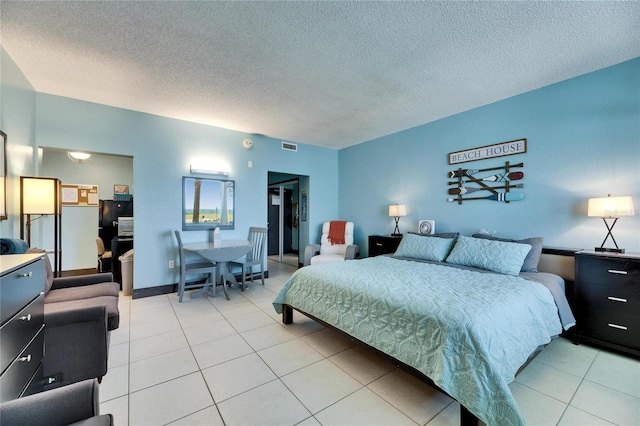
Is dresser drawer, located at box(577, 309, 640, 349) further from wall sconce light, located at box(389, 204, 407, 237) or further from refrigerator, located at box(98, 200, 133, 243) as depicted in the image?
refrigerator, located at box(98, 200, 133, 243)

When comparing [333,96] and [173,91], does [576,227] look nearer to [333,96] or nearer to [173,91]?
[333,96]

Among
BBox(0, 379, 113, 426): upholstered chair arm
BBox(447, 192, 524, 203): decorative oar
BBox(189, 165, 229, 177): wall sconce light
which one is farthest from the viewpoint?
BBox(189, 165, 229, 177): wall sconce light

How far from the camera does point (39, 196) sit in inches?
99.1

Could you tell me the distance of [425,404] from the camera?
160 centimetres

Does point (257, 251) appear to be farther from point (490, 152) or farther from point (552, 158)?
point (552, 158)

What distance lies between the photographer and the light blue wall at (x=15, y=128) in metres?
2.19

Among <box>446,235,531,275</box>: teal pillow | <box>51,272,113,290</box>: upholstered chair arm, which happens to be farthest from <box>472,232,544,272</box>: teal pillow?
A: <box>51,272,113,290</box>: upholstered chair arm

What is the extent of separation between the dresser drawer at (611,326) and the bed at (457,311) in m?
0.29

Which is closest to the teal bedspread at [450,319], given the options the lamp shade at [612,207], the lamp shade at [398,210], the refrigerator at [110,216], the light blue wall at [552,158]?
the lamp shade at [612,207]

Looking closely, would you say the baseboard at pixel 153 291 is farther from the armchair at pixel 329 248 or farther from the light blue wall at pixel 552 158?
the light blue wall at pixel 552 158

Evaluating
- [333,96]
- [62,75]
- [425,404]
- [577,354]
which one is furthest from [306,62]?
[577,354]

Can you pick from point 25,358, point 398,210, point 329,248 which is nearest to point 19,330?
point 25,358

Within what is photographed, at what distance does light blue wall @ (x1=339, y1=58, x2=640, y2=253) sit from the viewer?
2439 millimetres

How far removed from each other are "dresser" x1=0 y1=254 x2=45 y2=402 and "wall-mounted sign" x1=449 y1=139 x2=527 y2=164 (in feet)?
13.6
